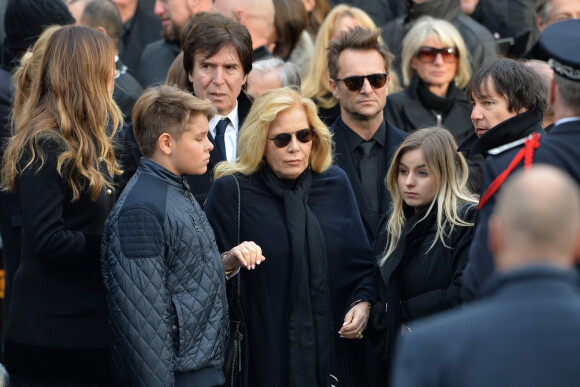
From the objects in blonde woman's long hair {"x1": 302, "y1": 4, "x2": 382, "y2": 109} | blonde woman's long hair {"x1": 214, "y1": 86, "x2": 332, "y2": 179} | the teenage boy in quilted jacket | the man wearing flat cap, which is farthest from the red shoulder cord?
blonde woman's long hair {"x1": 302, "y1": 4, "x2": 382, "y2": 109}

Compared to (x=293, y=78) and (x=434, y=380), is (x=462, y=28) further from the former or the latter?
(x=434, y=380)

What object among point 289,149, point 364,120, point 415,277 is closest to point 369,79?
point 364,120

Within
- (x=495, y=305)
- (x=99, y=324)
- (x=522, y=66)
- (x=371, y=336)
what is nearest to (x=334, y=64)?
(x=522, y=66)

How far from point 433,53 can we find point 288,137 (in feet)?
8.19

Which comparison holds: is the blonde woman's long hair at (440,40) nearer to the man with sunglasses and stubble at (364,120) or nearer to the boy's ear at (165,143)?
the man with sunglasses and stubble at (364,120)

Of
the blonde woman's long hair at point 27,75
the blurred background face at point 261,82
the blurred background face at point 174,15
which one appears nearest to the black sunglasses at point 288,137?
the blonde woman's long hair at point 27,75

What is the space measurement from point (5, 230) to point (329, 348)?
2150 millimetres

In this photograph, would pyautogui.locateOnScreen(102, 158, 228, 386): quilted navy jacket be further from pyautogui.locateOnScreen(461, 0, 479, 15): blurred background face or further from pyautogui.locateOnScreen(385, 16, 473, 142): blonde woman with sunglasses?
pyautogui.locateOnScreen(461, 0, 479, 15): blurred background face

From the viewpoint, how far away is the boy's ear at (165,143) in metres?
4.72

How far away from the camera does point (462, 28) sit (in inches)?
325

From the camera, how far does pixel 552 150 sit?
359 cm

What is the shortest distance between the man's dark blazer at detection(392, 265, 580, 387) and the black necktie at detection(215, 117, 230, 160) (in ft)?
11.8

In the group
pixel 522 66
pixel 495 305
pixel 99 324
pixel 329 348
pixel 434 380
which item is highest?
pixel 522 66

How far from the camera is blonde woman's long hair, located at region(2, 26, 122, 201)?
4.63m
